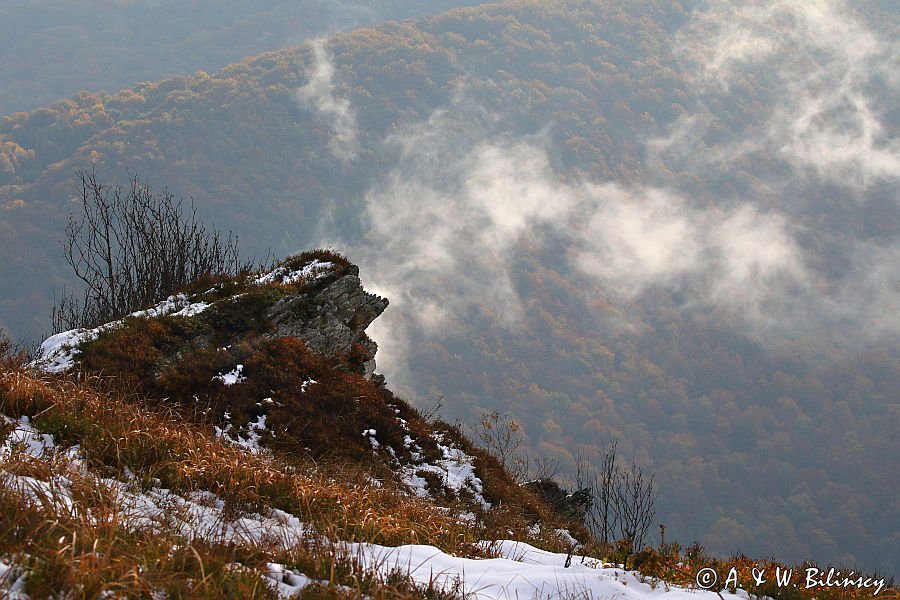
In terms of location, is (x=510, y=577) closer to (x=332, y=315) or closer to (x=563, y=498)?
(x=332, y=315)

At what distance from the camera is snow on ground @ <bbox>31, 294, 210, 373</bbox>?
11.2 meters

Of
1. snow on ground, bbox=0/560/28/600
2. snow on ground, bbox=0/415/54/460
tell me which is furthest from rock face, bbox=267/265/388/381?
snow on ground, bbox=0/560/28/600

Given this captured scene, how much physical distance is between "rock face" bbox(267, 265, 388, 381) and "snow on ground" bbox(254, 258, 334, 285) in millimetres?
334

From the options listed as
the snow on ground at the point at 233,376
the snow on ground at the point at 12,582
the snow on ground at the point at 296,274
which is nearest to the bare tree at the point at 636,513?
the snow on ground at the point at 12,582

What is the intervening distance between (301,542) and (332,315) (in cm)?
976

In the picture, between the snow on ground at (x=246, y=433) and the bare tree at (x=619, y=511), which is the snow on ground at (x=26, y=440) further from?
the bare tree at (x=619, y=511)

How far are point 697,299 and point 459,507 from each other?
203 meters

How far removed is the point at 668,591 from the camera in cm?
556

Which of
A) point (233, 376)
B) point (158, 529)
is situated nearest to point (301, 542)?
point (158, 529)

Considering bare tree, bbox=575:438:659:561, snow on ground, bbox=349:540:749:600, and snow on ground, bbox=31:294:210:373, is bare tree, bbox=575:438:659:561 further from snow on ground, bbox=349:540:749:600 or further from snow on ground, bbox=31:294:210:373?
snow on ground, bbox=31:294:210:373

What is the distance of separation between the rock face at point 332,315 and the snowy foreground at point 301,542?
7.52 m

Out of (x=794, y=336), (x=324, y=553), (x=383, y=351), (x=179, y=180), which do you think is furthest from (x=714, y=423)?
(x=324, y=553)

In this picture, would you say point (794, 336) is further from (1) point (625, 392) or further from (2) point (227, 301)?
(2) point (227, 301)

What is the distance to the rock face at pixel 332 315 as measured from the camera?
45.1 feet
